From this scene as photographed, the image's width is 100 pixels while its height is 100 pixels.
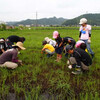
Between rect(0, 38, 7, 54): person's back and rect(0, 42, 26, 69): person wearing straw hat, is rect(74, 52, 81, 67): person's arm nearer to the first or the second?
rect(0, 42, 26, 69): person wearing straw hat

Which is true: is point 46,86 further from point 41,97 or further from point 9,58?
point 9,58

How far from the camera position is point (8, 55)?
11.7 ft

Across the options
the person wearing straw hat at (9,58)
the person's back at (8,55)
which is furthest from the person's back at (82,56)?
the person's back at (8,55)

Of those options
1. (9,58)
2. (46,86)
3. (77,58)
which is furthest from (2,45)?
(77,58)

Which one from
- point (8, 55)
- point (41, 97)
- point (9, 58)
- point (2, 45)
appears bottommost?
point (41, 97)

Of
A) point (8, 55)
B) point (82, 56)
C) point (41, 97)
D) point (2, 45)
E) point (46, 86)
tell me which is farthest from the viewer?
point (2, 45)

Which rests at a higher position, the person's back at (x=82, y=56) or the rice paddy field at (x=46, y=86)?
the person's back at (x=82, y=56)

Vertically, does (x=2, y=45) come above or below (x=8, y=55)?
above

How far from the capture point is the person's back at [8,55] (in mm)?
3517

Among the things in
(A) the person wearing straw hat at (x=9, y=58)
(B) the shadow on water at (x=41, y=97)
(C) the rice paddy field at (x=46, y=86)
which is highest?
(A) the person wearing straw hat at (x=9, y=58)

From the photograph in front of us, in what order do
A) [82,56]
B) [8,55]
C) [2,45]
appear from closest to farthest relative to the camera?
1. [82,56]
2. [8,55]
3. [2,45]

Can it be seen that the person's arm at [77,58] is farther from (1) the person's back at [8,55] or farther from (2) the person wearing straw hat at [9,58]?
(1) the person's back at [8,55]

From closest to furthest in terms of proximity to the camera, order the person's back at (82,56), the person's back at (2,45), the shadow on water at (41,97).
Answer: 1. the shadow on water at (41,97)
2. the person's back at (82,56)
3. the person's back at (2,45)

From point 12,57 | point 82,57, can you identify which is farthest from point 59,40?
point 12,57
